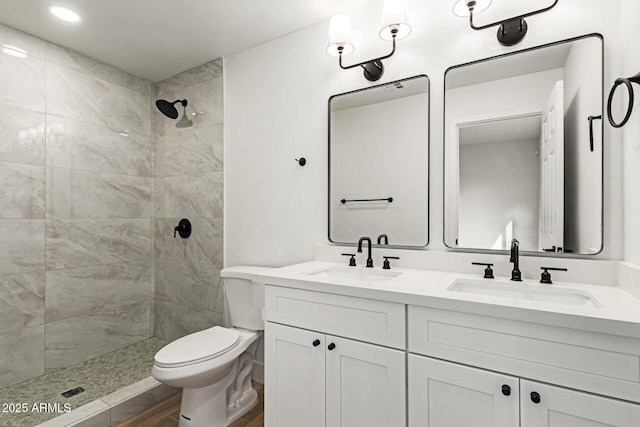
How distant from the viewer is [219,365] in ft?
5.51

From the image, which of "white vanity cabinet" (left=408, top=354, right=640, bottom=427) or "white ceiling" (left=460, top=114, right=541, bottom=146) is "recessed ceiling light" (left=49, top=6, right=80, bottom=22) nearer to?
"white ceiling" (left=460, top=114, right=541, bottom=146)

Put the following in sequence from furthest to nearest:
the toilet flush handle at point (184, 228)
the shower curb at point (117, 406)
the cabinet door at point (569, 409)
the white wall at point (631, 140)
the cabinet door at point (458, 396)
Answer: the toilet flush handle at point (184, 228) < the shower curb at point (117, 406) < the white wall at point (631, 140) < the cabinet door at point (458, 396) < the cabinet door at point (569, 409)

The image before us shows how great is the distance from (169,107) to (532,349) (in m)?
2.80

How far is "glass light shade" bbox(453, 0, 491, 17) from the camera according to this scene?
4.70ft

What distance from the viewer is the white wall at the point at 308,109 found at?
4.48 feet

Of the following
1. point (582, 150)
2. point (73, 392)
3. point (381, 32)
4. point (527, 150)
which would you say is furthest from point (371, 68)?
point (73, 392)

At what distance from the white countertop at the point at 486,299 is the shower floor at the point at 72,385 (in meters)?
1.48

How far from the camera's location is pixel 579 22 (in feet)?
4.46

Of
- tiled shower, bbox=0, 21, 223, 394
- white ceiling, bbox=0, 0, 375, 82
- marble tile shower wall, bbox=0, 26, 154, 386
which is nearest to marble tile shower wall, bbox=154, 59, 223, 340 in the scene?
tiled shower, bbox=0, 21, 223, 394

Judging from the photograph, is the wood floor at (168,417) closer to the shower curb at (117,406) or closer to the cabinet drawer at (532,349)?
the shower curb at (117,406)

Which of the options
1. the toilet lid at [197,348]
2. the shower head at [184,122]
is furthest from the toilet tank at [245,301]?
the shower head at [184,122]

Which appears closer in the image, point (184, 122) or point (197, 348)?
point (197, 348)

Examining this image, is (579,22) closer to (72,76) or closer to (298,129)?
(298,129)

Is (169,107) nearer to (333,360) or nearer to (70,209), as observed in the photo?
(70,209)
